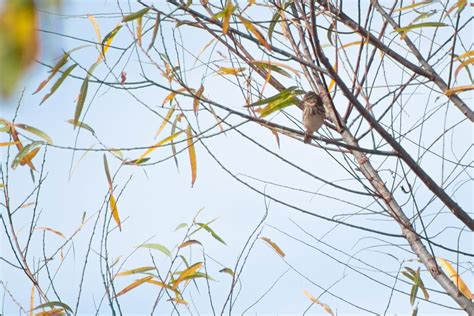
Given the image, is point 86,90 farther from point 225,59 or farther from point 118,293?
point 118,293

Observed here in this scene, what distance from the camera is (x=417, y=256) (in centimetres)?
204

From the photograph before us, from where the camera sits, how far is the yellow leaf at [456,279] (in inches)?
76.8

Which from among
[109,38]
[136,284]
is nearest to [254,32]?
[109,38]

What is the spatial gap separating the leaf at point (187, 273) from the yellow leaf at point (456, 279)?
31.2 inches

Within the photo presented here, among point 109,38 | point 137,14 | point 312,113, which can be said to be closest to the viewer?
point 137,14

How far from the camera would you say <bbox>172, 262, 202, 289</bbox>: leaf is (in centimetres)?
214

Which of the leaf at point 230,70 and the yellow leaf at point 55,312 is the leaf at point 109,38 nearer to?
the leaf at point 230,70

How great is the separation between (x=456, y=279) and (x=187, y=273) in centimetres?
86

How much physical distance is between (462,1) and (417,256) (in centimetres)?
79

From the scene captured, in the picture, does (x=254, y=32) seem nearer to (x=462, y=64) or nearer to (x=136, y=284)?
(x=462, y=64)

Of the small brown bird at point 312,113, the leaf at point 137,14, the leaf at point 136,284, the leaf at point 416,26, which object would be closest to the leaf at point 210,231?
the leaf at point 136,284

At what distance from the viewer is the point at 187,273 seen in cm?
217

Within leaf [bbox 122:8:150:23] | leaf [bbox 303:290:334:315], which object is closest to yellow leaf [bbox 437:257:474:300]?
leaf [bbox 303:290:334:315]

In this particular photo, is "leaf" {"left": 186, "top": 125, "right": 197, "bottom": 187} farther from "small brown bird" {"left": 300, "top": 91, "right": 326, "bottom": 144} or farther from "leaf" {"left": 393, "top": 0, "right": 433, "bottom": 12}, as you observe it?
"leaf" {"left": 393, "top": 0, "right": 433, "bottom": 12}
